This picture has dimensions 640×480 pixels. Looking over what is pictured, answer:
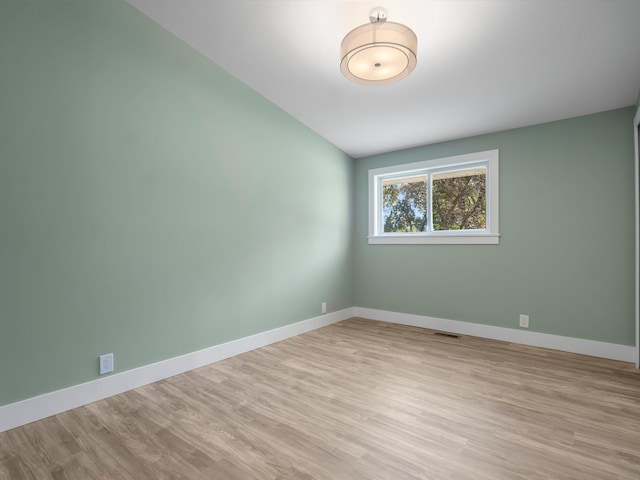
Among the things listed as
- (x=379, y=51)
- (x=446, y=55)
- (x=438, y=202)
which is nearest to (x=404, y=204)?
(x=438, y=202)

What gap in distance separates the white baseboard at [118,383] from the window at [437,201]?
2.17 m

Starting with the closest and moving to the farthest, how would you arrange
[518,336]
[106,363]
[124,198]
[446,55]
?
[106,363] → [124,198] → [446,55] → [518,336]

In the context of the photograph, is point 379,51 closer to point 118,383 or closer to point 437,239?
point 437,239

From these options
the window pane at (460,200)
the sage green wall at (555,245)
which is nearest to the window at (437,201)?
the window pane at (460,200)

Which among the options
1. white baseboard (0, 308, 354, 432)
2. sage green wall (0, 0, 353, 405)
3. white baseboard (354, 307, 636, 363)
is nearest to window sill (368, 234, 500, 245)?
white baseboard (354, 307, 636, 363)

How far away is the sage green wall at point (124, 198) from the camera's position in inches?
78.6

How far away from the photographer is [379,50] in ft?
6.78

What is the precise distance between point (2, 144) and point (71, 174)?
1.18 feet

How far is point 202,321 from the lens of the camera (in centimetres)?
295

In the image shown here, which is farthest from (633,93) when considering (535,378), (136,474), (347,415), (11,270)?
(11,270)

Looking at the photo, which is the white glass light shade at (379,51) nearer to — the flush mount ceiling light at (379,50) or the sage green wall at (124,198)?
the flush mount ceiling light at (379,50)

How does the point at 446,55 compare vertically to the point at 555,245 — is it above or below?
above

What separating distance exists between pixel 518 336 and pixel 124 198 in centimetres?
410

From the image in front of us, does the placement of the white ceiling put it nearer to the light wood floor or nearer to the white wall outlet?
the light wood floor
